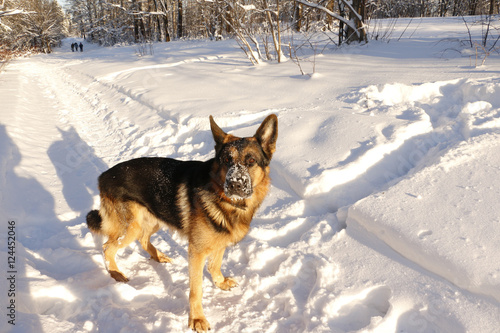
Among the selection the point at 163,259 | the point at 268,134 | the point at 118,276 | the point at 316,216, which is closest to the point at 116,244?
the point at 118,276

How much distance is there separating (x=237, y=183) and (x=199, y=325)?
3.77 ft

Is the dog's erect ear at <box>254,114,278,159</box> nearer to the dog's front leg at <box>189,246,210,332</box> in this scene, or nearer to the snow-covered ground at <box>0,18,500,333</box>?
the snow-covered ground at <box>0,18,500,333</box>

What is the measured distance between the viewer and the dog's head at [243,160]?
2152mm

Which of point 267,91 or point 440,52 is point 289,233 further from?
point 440,52

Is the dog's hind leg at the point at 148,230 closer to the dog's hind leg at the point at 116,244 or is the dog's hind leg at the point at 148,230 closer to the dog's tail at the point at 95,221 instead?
the dog's hind leg at the point at 116,244

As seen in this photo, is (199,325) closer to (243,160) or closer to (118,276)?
(118,276)

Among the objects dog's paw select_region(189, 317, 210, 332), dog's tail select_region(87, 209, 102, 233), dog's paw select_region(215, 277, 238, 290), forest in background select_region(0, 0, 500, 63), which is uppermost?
forest in background select_region(0, 0, 500, 63)

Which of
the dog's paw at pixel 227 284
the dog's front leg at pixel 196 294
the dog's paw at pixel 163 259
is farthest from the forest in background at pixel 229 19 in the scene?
the dog's front leg at pixel 196 294

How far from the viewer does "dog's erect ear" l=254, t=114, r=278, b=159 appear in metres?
2.46

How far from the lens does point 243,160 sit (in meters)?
2.31

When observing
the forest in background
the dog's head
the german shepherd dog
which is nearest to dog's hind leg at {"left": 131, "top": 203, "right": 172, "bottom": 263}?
the german shepherd dog

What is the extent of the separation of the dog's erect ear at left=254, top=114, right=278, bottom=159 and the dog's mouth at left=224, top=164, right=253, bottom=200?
1.42 feet

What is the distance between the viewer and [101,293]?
2.36 metres

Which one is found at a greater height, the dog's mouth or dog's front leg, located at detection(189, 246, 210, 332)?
the dog's mouth
